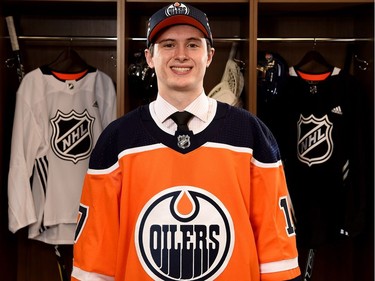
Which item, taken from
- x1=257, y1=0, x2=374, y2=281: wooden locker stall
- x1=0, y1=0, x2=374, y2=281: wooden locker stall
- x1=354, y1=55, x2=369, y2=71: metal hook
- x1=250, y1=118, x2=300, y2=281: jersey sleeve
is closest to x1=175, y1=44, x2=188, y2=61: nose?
x1=250, y1=118, x2=300, y2=281: jersey sleeve

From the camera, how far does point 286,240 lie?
1.27m

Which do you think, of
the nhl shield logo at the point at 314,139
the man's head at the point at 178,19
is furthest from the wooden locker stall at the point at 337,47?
the man's head at the point at 178,19

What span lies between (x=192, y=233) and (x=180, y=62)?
0.42 m

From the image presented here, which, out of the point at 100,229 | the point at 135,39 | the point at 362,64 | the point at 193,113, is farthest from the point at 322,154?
the point at 100,229

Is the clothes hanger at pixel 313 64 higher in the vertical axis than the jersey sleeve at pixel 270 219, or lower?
higher

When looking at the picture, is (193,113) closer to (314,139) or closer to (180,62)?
(180,62)

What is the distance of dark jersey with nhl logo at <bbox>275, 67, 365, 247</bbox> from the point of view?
214 cm

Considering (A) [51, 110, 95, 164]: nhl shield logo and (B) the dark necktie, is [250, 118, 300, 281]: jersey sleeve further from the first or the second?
(A) [51, 110, 95, 164]: nhl shield logo

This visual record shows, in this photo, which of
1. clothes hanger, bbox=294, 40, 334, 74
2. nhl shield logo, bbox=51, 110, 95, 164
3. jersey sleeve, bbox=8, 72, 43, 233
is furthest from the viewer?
clothes hanger, bbox=294, 40, 334, 74

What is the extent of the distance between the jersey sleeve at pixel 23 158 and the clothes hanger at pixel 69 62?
182 millimetres

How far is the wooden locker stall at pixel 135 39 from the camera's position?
215 cm

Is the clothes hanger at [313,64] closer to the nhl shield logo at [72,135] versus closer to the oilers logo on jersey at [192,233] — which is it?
the nhl shield logo at [72,135]

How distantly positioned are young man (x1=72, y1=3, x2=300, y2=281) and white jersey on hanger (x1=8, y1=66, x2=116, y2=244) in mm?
898

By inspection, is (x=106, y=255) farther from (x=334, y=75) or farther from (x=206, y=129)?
(x=334, y=75)
